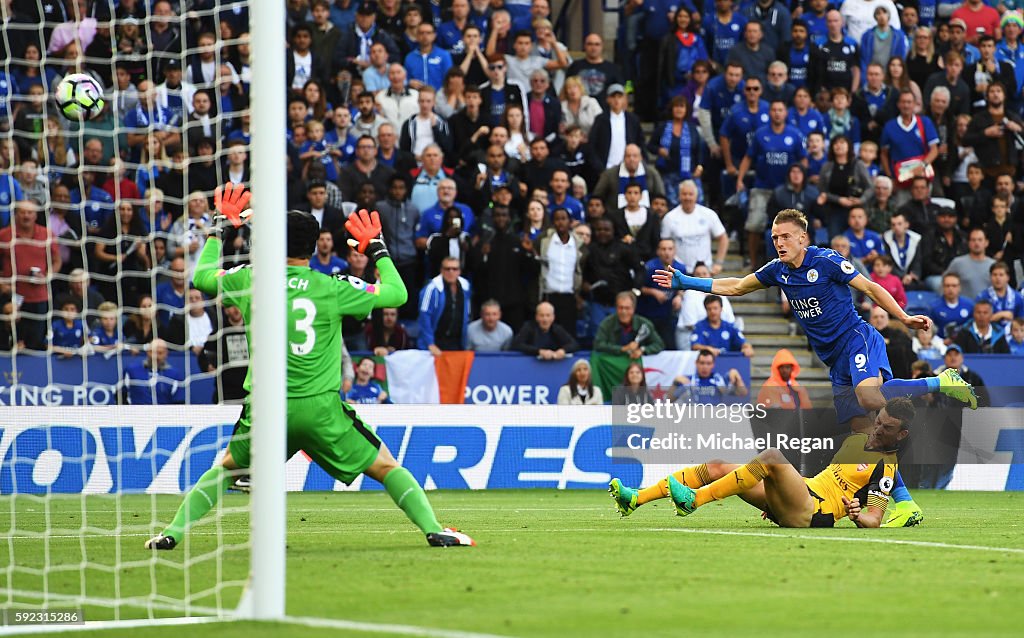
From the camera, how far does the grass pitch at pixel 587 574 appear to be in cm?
626

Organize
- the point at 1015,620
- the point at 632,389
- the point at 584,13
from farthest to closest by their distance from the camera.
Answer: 1. the point at 584,13
2. the point at 632,389
3. the point at 1015,620

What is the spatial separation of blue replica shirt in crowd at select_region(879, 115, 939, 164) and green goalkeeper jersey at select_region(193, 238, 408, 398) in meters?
14.3

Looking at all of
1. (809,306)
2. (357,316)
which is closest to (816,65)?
(809,306)

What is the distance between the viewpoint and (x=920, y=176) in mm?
21125

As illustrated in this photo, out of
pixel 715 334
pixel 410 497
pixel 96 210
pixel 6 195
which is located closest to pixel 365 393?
pixel 96 210

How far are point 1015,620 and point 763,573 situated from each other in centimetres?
179

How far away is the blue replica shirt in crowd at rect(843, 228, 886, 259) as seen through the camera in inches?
797

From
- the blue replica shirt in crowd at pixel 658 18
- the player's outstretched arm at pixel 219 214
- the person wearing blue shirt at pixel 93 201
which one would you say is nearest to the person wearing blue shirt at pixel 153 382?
the person wearing blue shirt at pixel 93 201

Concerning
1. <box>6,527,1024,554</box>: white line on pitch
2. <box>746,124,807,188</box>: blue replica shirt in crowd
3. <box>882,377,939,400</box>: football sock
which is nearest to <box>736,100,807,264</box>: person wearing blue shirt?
<box>746,124,807,188</box>: blue replica shirt in crowd

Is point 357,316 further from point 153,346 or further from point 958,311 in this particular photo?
point 958,311

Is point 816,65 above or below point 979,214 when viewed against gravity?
above

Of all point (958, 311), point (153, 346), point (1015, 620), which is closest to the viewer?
point (1015, 620)

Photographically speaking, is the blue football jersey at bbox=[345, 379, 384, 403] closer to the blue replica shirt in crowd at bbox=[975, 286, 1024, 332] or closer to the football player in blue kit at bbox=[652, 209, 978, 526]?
the football player in blue kit at bbox=[652, 209, 978, 526]

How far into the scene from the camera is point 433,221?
19.3 meters
